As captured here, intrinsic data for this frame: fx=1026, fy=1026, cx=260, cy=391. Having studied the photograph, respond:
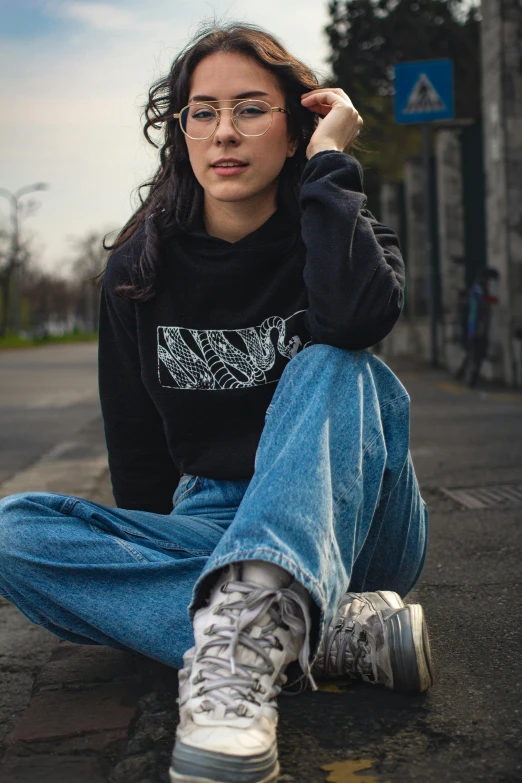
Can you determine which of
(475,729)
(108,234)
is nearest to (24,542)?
(475,729)

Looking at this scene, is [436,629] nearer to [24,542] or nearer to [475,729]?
[475,729]

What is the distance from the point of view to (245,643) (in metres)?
1.80

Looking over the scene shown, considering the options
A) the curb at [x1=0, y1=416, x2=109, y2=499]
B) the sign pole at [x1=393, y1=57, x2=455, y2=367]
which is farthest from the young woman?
the sign pole at [x1=393, y1=57, x2=455, y2=367]

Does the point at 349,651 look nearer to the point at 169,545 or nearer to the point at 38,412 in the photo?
the point at 169,545

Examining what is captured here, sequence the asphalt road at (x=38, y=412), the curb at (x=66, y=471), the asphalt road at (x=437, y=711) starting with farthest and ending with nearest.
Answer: the asphalt road at (x=38, y=412) → the curb at (x=66, y=471) → the asphalt road at (x=437, y=711)

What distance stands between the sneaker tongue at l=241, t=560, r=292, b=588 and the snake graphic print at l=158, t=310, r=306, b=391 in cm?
70

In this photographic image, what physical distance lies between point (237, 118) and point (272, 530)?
1148 millimetres

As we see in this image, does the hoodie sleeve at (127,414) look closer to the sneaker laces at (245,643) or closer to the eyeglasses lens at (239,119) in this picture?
the eyeglasses lens at (239,119)

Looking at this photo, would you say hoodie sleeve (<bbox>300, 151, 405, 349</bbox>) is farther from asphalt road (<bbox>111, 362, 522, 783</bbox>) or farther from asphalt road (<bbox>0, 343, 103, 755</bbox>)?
asphalt road (<bbox>0, 343, 103, 755</bbox>)

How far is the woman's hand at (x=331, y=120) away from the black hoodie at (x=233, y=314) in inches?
3.6

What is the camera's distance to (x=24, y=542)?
214cm

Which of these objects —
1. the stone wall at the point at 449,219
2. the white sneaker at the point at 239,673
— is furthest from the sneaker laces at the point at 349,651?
the stone wall at the point at 449,219

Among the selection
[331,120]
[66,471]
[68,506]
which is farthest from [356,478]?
[66,471]

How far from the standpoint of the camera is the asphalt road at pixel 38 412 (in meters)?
7.27
